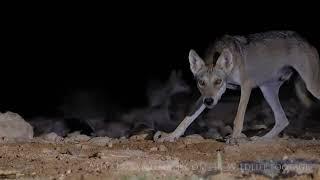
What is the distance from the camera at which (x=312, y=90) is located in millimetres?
9836

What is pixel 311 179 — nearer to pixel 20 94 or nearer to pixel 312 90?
pixel 312 90

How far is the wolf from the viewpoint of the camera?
9414 mm

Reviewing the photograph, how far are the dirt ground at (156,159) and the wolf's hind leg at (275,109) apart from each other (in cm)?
125

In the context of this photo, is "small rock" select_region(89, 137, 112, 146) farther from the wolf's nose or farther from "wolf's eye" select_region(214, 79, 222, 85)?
"wolf's eye" select_region(214, 79, 222, 85)

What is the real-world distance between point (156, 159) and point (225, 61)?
290 cm

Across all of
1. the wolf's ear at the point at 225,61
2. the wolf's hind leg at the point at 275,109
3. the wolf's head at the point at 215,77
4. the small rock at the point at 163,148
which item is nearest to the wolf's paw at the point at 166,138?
the wolf's head at the point at 215,77

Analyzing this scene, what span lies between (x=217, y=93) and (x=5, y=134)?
11.6ft

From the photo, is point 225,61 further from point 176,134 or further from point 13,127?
point 13,127

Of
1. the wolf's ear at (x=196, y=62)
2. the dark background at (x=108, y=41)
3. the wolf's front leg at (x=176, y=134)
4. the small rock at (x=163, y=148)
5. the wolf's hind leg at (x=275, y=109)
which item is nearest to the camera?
the small rock at (x=163, y=148)

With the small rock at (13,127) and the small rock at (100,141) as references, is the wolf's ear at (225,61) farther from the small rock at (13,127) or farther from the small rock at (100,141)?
the small rock at (13,127)

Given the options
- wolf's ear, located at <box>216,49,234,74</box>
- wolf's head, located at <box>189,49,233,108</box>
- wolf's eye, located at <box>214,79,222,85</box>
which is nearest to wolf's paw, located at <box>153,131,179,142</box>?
wolf's head, located at <box>189,49,233,108</box>

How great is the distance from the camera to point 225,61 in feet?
31.1

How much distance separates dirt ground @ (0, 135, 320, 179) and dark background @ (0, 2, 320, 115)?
1199cm

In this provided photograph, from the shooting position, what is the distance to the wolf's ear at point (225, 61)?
9430mm
